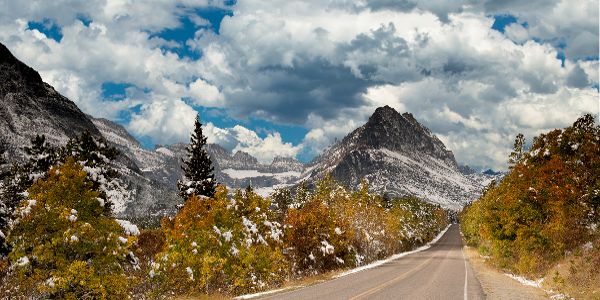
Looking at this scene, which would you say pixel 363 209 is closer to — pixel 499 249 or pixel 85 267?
pixel 499 249

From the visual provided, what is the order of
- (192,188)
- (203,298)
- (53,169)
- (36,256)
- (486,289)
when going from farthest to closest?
1. (192,188)
2. (486,289)
3. (203,298)
4. (53,169)
5. (36,256)

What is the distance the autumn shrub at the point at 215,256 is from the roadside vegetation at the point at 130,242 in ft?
0.18

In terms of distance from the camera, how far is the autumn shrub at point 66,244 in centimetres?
1681

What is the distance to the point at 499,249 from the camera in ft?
140

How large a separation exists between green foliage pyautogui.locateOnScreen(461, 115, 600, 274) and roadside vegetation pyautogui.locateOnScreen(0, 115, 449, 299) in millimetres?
13455

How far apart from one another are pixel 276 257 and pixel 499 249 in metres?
23.1

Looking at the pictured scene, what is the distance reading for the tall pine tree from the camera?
171 feet

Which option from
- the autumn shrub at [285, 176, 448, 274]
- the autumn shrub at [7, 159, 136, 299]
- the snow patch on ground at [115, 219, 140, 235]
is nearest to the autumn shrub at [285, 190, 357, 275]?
the autumn shrub at [285, 176, 448, 274]

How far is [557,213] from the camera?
31172mm

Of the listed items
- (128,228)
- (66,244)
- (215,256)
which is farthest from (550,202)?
(66,244)

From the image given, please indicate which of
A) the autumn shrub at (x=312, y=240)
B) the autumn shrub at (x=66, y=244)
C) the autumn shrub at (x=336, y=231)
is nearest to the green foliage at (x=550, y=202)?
the autumn shrub at (x=336, y=231)

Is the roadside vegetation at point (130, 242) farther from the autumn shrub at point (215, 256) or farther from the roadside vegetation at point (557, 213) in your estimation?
the roadside vegetation at point (557, 213)

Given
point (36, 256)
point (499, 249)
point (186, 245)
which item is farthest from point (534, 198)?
point (36, 256)

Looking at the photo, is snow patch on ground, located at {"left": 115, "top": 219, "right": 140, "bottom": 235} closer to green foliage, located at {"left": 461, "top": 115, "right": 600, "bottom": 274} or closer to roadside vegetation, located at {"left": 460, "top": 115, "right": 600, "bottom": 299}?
roadside vegetation, located at {"left": 460, "top": 115, "right": 600, "bottom": 299}
